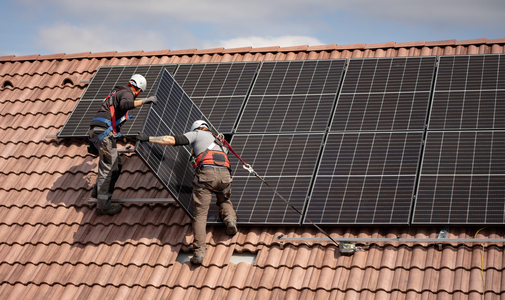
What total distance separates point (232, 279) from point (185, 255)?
1016 millimetres

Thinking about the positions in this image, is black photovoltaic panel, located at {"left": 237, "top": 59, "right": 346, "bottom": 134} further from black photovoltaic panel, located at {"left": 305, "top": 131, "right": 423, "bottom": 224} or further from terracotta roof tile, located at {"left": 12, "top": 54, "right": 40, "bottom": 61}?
terracotta roof tile, located at {"left": 12, "top": 54, "right": 40, "bottom": 61}

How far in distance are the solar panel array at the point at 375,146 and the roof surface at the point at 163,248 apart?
322 millimetres

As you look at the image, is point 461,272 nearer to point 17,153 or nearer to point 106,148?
point 106,148

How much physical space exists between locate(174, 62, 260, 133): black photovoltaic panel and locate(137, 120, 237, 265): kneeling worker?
54.8 inches

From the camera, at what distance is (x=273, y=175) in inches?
392

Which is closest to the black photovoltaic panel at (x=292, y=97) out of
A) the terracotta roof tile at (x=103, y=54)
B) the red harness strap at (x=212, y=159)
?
the red harness strap at (x=212, y=159)

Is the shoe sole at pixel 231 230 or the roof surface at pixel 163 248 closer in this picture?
the roof surface at pixel 163 248

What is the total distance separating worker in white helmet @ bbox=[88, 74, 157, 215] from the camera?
10.4 m

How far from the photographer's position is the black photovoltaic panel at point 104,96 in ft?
39.9

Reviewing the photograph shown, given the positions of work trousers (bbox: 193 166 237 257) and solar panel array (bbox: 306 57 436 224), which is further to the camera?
work trousers (bbox: 193 166 237 257)

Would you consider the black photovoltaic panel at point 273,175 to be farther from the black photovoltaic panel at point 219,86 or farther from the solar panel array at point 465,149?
the solar panel array at point 465,149

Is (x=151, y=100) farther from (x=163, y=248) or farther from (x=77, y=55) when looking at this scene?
(x=77, y=55)

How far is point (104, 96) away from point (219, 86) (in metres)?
2.57

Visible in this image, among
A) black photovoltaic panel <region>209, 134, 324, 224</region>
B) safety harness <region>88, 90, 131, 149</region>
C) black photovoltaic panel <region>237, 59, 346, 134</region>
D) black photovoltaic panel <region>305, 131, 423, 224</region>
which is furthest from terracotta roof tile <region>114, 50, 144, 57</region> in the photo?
black photovoltaic panel <region>305, 131, 423, 224</region>
